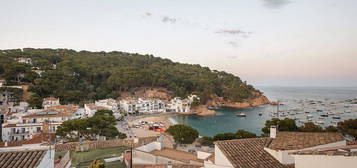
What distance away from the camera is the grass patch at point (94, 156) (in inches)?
388

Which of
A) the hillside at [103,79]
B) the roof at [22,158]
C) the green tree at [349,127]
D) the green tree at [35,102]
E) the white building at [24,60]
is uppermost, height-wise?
the white building at [24,60]

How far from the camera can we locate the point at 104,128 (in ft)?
76.5

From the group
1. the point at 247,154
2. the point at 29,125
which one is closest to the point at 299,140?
the point at 247,154

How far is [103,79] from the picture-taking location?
65375 millimetres

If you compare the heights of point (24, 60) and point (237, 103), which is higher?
point (24, 60)

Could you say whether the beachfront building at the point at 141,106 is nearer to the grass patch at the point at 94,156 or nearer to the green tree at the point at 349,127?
the grass patch at the point at 94,156

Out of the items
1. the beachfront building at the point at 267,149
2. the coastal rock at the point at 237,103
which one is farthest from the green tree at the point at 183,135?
the coastal rock at the point at 237,103

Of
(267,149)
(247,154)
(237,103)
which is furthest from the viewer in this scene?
(237,103)

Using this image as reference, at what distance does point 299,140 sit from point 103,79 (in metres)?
63.4

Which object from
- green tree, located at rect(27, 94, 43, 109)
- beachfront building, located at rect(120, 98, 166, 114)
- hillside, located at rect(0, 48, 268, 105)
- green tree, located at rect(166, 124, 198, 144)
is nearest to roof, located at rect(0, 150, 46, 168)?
green tree, located at rect(166, 124, 198, 144)

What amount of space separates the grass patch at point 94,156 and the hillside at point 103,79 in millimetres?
29564

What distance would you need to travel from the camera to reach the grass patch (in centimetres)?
985

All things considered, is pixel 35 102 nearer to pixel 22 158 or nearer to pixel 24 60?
pixel 24 60

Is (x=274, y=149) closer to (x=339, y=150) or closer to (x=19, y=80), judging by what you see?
(x=339, y=150)
